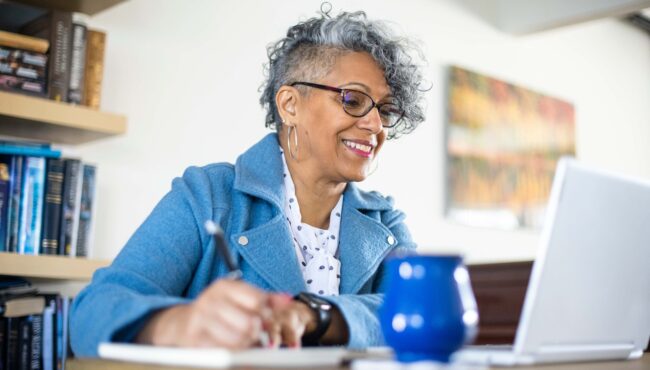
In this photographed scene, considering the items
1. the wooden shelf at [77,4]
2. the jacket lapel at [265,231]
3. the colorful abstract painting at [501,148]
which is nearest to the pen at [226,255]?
the jacket lapel at [265,231]

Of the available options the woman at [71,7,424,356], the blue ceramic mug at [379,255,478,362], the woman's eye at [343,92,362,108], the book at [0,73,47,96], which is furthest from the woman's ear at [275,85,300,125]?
the blue ceramic mug at [379,255,478,362]

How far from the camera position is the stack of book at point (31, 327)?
223 cm

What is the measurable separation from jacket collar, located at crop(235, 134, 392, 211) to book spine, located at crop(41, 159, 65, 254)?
79cm

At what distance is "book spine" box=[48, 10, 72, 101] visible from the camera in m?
2.37

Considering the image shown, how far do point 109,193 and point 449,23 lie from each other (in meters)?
2.22

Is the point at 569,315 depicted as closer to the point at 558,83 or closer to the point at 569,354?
the point at 569,354

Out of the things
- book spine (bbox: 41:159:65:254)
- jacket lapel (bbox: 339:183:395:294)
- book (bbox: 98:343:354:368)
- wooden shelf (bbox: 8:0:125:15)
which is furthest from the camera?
wooden shelf (bbox: 8:0:125:15)

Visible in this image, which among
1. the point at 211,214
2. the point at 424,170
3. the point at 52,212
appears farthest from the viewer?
the point at 424,170

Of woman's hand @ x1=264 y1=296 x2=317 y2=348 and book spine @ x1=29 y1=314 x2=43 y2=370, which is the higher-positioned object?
woman's hand @ x1=264 y1=296 x2=317 y2=348

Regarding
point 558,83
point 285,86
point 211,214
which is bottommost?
point 211,214

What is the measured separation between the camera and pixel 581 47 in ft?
17.2

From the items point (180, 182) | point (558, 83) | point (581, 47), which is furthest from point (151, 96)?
point (581, 47)

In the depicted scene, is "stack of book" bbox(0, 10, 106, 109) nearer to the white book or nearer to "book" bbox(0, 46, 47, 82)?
"book" bbox(0, 46, 47, 82)

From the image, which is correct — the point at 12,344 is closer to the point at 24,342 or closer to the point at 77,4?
the point at 24,342
